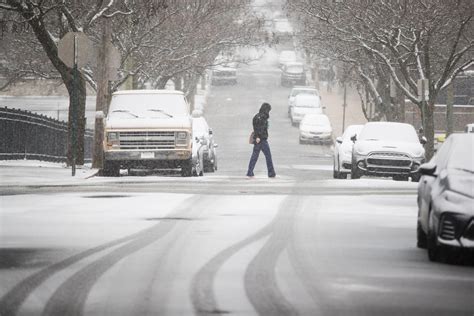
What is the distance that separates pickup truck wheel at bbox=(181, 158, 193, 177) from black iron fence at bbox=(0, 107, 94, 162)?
6.32 metres

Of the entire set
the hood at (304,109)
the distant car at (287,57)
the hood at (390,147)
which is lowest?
the hood at (390,147)

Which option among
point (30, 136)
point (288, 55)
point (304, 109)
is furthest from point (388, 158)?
point (288, 55)

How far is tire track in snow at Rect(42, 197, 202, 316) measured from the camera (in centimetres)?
1001

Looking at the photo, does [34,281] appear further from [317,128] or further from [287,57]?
[287,57]

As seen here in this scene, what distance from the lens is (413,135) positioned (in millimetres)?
32031

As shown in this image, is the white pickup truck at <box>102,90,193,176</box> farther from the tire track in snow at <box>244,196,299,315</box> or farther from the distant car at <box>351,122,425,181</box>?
the tire track in snow at <box>244,196,299,315</box>

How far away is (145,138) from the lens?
29.7m

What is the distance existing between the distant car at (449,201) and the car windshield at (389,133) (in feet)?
55.9

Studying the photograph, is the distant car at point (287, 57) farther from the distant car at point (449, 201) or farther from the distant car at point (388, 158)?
the distant car at point (449, 201)

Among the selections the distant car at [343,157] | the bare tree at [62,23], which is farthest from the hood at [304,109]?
the distant car at [343,157]

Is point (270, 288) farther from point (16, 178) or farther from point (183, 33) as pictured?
point (183, 33)

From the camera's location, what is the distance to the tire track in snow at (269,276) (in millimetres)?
10062

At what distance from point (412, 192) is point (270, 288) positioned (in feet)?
40.9

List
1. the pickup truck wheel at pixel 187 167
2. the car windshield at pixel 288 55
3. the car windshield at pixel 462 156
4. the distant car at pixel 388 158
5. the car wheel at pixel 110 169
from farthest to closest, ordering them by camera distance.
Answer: the car windshield at pixel 288 55 < the distant car at pixel 388 158 < the pickup truck wheel at pixel 187 167 < the car wheel at pixel 110 169 < the car windshield at pixel 462 156
